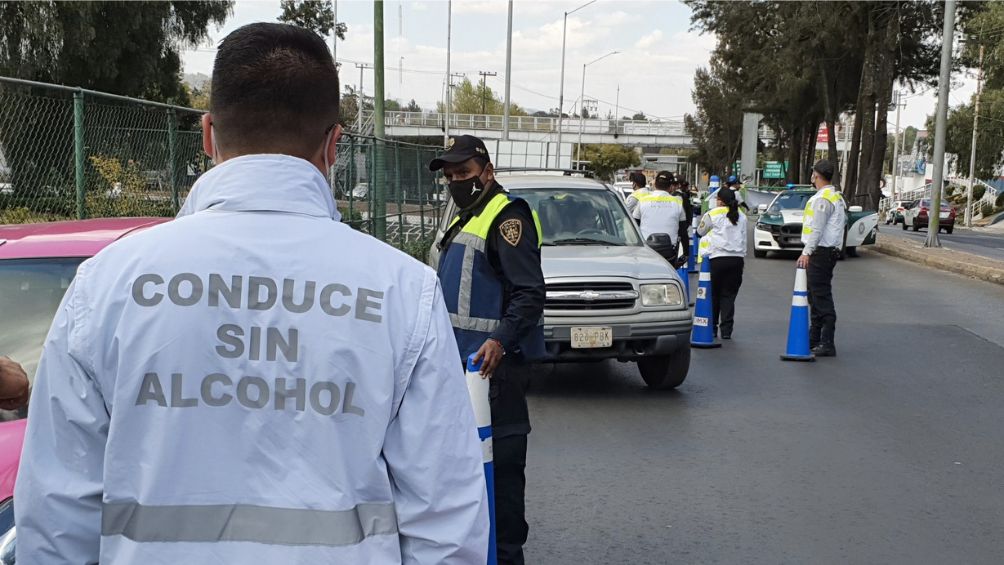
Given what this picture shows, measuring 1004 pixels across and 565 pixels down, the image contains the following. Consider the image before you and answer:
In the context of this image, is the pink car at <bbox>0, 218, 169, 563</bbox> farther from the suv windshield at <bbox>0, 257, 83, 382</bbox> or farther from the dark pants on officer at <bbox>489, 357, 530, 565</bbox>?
the dark pants on officer at <bbox>489, 357, 530, 565</bbox>

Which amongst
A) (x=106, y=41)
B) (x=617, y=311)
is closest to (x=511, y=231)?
(x=617, y=311)

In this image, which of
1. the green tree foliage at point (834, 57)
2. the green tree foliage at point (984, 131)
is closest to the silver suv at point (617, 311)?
the green tree foliage at point (834, 57)

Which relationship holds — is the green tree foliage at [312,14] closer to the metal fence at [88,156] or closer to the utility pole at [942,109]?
the utility pole at [942,109]

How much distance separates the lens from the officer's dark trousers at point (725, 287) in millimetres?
12203

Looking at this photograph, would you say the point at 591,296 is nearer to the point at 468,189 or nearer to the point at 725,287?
the point at 468,189

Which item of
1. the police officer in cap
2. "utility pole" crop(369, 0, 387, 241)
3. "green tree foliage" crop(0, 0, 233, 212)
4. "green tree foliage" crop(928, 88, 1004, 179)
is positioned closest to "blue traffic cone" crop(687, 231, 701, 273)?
"utility pole" crop(369, 0, 387, 241)

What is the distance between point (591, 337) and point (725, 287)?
4.09 m

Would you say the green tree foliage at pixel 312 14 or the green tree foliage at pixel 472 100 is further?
the green tree foliage at pixel 472 100

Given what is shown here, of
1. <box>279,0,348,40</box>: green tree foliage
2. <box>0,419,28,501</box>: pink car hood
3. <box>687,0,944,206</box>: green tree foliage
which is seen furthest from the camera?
<box>279,0,348,40</box>: green tree foliage

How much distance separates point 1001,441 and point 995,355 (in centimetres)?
415

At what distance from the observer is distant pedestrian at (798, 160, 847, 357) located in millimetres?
10969

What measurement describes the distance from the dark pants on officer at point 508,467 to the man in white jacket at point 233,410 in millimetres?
2806

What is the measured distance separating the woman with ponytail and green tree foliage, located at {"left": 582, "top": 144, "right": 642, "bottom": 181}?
415 feet

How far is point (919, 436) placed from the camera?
7711 mm
